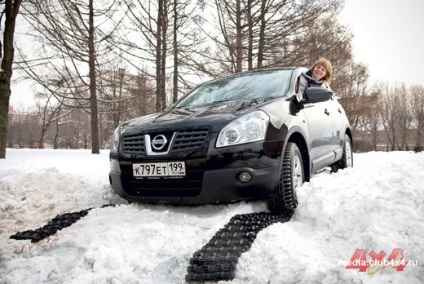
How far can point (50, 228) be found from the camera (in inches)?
113

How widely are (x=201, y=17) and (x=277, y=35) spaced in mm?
2620

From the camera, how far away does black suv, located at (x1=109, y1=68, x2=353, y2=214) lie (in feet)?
8.97

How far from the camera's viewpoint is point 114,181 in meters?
3.34

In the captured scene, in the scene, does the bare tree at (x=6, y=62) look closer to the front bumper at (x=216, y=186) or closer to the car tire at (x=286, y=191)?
the front bumper at (x=216, y=186)

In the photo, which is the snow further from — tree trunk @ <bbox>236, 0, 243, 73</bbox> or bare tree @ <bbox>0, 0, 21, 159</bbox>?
tree trunk @ <bbox>236, 0, 243, 73</bbox>

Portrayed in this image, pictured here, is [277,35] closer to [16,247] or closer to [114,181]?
[114,181]

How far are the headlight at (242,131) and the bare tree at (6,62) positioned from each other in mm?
6466

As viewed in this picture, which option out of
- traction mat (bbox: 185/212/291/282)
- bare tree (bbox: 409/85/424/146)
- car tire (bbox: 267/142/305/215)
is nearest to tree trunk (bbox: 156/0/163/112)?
car tire (bbox: 267/142/305/215)

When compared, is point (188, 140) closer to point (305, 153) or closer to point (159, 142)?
point (159, 142)

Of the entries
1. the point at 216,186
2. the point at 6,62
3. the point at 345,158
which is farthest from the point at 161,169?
the point at 6,62

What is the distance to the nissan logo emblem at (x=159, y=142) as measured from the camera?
2.91 meters

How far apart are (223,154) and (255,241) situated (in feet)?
2.54

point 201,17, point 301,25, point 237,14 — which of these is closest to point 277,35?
point 301,25

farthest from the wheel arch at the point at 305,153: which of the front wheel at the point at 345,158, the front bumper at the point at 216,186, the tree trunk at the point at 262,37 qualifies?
the tree trunk at the point at 262,37
